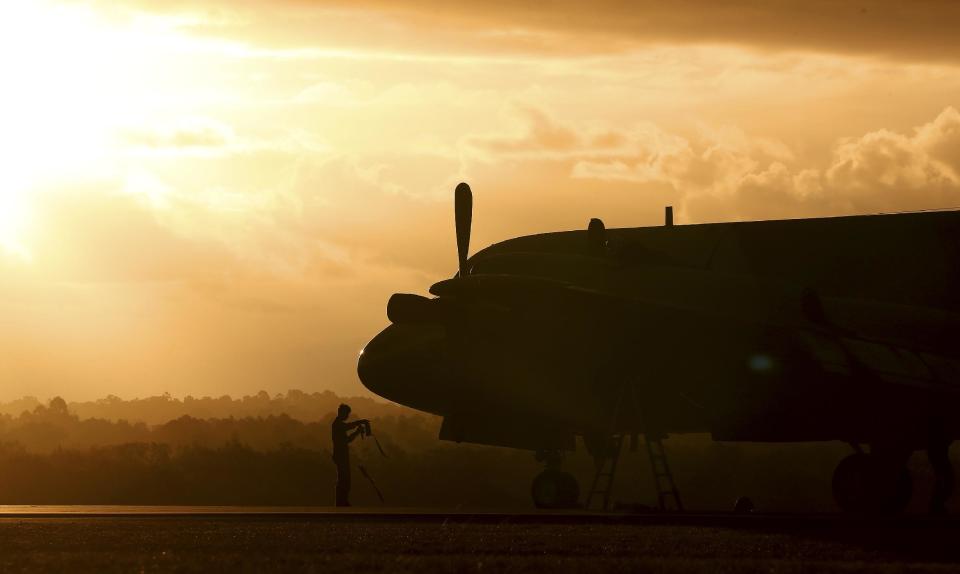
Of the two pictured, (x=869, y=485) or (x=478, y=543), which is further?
(x=869, y=485)

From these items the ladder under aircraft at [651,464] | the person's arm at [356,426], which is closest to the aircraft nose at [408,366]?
the person's arm at [356,426]

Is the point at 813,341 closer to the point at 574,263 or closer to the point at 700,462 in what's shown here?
the point at 574,263

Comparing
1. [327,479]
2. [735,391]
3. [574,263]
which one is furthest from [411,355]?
[327,479]

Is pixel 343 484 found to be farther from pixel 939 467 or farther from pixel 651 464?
pixel 939 467

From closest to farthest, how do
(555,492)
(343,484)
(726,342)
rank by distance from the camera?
(726,342) → (555,492) → (343,484)

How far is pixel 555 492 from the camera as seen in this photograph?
34625 mm

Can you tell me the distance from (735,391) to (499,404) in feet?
19.3

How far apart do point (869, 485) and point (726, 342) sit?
465 centimetres

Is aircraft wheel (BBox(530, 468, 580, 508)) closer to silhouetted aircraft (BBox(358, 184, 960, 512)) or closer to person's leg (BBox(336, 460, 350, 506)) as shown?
silhouetted aircraft (BBox(358, 184, 960, 512))

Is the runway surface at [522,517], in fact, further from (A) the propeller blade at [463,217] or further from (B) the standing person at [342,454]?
(A) the propeller blade at [463,217]

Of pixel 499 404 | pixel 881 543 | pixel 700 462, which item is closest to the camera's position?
pixel 881 543

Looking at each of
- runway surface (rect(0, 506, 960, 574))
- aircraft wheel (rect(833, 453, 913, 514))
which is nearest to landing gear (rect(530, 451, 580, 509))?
runway surface (rect(0, 506, 960, 574))

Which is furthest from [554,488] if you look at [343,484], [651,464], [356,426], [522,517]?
[522,517]

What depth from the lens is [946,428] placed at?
30188 millimetres
